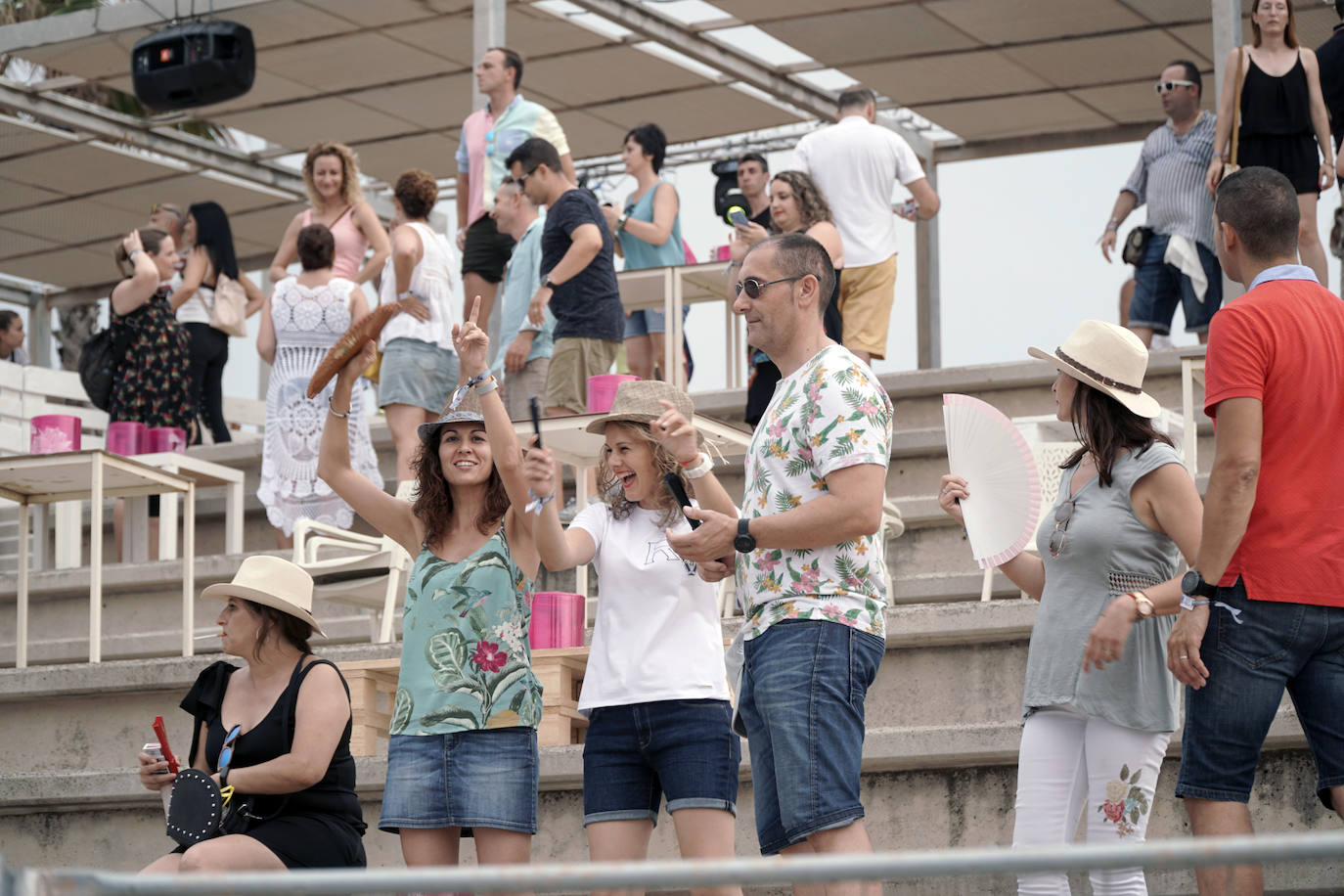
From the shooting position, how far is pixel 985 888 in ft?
16.8

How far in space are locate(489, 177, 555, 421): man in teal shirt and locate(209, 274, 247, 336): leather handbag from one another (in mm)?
2625

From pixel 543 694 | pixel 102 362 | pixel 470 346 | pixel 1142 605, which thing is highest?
pixel 102 362

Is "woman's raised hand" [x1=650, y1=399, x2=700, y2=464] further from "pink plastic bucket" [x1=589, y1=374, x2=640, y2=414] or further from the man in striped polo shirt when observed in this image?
the man in striped polo shirt

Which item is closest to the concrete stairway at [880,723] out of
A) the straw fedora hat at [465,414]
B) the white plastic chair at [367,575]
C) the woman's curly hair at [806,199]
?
the white plastic chair at [367,575]

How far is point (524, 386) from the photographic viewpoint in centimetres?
817

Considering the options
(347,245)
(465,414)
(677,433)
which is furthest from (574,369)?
(677,433)

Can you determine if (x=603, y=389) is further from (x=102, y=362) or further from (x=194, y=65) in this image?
(x=194, y=65)

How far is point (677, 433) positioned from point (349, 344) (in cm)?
115

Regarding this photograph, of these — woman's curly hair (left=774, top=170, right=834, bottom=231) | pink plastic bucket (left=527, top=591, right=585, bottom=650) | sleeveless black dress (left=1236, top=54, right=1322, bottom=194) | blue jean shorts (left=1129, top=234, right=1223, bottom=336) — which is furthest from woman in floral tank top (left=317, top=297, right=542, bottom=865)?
blue jean shorts (left=1129, top=234, right=1223, bottom=336)

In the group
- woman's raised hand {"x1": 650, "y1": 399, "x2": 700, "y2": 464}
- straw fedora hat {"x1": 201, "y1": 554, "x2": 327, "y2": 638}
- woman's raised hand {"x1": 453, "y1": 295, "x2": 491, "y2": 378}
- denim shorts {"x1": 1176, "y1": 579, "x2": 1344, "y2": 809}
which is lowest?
denim shorts {"x1": 1176, "y1": 579, "x2": 1344, "y2": 809}

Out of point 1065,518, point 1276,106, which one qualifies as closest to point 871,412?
point 1065,518

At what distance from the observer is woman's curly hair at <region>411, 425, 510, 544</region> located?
460 centimetres

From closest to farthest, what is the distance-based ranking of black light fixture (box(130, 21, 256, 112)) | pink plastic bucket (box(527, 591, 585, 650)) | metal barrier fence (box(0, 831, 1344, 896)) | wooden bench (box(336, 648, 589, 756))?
metal barrier fence (box(0, 831, 1344, 896))
wooden bench (box(336, 648, 589, 756))
pink plastic bucket (box(527, 591, 585, 650))
black light fixture (box(130, 21, 256, 112))

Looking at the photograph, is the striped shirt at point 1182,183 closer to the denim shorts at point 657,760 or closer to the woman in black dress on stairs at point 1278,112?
the woman in black dress on stairs at point 1278,112
